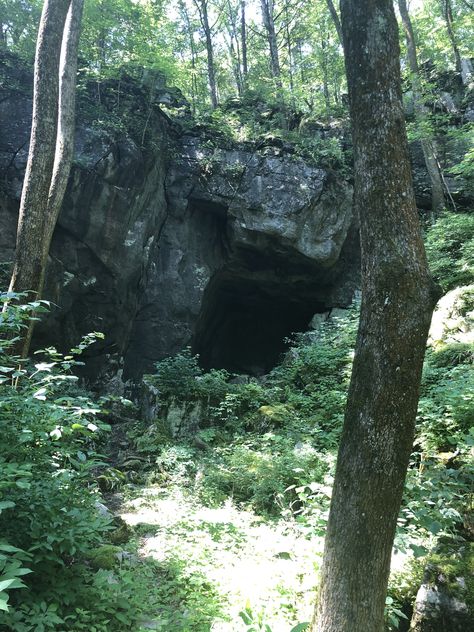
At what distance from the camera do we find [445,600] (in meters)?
2.86

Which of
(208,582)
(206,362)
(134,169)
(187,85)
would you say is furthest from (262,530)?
(187,85)

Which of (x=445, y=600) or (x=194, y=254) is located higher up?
(x=194, y=254)

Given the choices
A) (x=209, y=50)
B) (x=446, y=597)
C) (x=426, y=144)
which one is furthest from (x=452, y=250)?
(x=209, y=50)

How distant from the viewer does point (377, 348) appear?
8.09 ft

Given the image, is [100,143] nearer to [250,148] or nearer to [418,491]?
[250,148]

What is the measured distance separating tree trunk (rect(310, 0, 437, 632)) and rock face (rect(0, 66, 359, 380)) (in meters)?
→ 8.13

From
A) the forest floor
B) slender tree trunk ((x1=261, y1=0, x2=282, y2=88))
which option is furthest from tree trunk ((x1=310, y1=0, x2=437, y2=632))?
slender tree trunk ((x1=261, y1=0, x2=282, y2=88))

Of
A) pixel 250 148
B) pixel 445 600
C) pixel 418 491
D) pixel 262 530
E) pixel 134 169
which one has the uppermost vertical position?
pixel 250 148

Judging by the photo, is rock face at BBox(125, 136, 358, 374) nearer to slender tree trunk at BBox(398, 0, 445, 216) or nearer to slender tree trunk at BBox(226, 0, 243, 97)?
slender tree trunk at BBox(398, 0, 445, 216)

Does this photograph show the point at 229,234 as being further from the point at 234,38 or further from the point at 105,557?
the point at 234,38

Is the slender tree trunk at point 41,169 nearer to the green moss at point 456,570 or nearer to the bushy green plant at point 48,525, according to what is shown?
the bushy green plant at point 48,525

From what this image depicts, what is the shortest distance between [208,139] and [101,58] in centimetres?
357

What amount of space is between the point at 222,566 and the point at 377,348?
8.50ft

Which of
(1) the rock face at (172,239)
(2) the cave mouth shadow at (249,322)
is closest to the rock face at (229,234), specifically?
(1) the rock face at (172,239)
